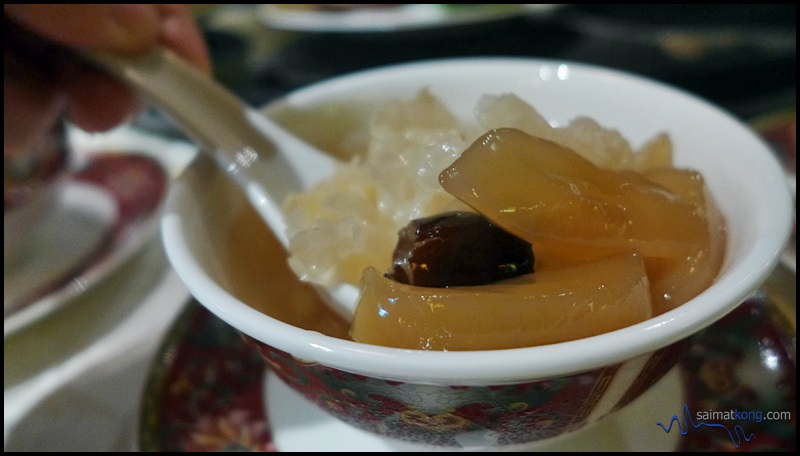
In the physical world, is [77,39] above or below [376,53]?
above

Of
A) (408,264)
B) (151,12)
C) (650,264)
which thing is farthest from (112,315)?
(650,264)

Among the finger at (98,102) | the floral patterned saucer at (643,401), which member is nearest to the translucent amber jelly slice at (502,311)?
the floral patterned saucer at (643,401)

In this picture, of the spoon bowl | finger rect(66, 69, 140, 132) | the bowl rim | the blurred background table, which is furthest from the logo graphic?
finger rect(66, 69, 140, 132)

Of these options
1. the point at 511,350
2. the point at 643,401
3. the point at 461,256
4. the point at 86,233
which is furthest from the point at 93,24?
the point at 643,401

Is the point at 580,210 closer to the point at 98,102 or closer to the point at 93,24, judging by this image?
the point at 93,24

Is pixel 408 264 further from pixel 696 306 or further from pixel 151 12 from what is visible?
pixel 151 12

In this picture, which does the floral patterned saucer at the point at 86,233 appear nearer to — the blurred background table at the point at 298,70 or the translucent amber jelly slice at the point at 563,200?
the blurred background table at the point at 298,70

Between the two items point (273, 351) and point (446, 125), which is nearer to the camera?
point (273, 351)

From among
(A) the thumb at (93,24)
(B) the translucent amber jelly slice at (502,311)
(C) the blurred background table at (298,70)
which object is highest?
(A) the thumb at (93,24)
